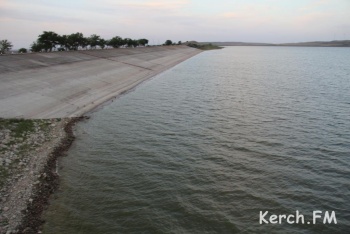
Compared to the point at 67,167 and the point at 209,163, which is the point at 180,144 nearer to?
the point at 209,163

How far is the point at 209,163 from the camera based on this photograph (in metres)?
19.6

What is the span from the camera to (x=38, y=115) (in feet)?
97.4

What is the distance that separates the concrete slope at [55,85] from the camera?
31.8m

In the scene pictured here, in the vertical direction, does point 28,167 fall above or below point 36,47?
below

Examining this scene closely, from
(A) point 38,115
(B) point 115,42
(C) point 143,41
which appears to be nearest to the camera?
(A) point 38,115

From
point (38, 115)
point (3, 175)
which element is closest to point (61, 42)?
point (38, 115)

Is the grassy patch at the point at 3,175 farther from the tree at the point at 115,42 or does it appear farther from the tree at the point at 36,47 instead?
the tree at the point at 115,42

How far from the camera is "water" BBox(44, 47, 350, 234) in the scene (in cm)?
1366

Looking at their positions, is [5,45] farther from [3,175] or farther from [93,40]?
[3,175]

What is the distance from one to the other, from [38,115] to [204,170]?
1979 centimetres

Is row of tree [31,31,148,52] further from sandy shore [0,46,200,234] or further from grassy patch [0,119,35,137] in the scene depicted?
grassy patch [0,119,35,137]

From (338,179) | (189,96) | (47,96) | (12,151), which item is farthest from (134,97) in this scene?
(338,179)

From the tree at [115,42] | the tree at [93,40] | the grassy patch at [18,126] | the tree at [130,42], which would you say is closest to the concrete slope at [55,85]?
the grassy patch at [18,126]

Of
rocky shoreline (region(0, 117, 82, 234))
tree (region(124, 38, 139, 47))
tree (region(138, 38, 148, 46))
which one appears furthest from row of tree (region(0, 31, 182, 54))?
rocky shoreline (region(0, 117, 82, 234))
